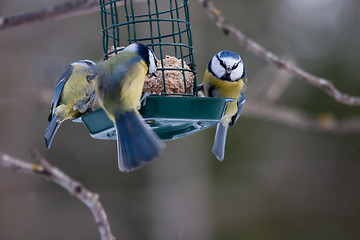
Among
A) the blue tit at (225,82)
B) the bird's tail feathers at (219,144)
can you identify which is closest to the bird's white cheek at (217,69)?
the blue tit at (225,82)

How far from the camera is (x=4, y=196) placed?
783 cm

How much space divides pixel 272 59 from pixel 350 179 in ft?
20.2

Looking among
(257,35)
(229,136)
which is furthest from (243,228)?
(257,35)

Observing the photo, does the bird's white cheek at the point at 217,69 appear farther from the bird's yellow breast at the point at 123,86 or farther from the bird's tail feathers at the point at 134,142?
the bird's tail feathers at the point at 134,142

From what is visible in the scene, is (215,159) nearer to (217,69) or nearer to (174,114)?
(217,69)

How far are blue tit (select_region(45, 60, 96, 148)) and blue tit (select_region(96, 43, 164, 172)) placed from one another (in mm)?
596

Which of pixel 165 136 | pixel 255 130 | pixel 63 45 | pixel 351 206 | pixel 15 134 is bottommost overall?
pixel 351 206

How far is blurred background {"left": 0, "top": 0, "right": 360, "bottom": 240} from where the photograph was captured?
8.02 meters

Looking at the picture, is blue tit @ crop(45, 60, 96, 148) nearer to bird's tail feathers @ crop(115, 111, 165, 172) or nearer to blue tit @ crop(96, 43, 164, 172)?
blue tit @ crop(96, 43, 164, 172)

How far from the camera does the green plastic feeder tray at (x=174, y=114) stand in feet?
9.61

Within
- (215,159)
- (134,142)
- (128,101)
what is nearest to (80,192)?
(134,142)

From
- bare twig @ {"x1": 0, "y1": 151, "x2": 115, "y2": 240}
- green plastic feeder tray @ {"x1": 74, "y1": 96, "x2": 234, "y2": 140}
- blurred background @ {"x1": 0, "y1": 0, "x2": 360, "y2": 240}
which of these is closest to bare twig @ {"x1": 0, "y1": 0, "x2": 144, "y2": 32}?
green plastic feeder tray @ {"x1": 74, "y1": 96, "x2": 234, "y2": 140}

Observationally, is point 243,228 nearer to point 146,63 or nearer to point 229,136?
point 229,136

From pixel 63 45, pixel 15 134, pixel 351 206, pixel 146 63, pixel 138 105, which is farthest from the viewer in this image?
pixel 351 206
